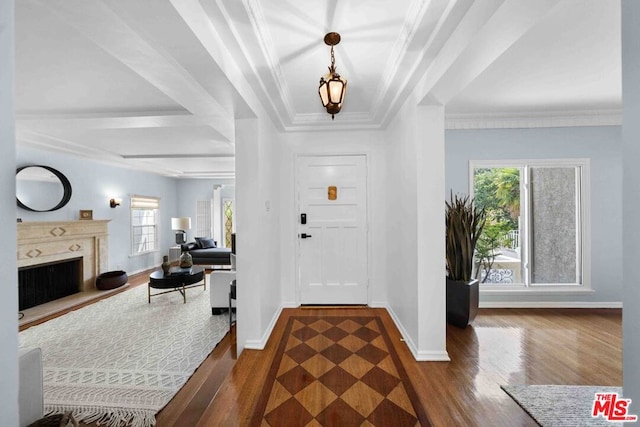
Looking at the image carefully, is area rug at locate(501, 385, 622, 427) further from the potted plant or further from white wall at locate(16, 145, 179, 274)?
white wall at locate(16, 145, 179, 274)

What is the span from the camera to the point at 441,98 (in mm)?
2199

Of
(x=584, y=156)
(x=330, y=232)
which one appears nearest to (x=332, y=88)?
(x=330, y=232)

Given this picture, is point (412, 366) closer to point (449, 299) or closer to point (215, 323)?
point (449, 299)

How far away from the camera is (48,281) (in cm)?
455

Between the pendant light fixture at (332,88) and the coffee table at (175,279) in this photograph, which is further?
the coffee table at (175,279)

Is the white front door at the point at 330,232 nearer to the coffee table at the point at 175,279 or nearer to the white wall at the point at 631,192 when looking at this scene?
the coffee table at the point at 175,279

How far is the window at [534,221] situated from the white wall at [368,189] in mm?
1262

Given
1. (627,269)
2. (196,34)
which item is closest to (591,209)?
(627,269)

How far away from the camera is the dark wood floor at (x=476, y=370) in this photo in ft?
5.96

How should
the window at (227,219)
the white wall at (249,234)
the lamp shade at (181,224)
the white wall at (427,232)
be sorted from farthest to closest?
the window at (227,219) < the lamp shade at (181,224) < the white wall at (249,234) < the white wall at (427,232)

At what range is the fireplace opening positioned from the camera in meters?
4.20

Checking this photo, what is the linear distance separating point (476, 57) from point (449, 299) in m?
2.42

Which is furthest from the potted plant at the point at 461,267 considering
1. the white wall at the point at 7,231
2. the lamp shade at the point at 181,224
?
the lamp shade at the point at 181,224

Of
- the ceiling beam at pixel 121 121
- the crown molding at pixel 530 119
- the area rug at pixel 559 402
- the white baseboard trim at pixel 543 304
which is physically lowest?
the area rug at pixel 559 402
